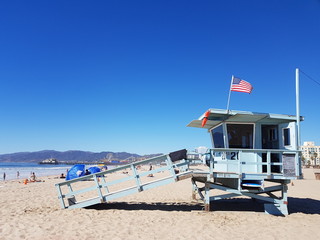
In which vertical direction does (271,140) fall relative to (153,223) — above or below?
above

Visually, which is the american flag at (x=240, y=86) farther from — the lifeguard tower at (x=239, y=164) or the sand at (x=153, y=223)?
the sand at (x=153, y=223)

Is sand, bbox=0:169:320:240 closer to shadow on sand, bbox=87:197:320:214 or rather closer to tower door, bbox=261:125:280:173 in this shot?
shadow on sand, bbox=87:197:320:214

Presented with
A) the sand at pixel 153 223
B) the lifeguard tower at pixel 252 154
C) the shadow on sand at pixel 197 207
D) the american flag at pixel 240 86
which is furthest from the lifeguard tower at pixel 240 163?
the american flag at pixel 240 86

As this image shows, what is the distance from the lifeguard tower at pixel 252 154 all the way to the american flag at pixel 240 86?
1.23 m

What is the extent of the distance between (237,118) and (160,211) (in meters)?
4.49

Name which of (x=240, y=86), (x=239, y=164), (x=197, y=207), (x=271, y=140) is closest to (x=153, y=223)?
(x=197, y=207)

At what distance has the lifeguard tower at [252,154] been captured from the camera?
315 inches

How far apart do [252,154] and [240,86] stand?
8.74 feet

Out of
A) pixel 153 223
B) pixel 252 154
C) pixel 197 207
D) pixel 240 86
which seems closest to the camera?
pixel 153 223

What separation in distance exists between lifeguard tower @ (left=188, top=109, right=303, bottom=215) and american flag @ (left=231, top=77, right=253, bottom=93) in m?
1.23

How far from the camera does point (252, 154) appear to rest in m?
8.68

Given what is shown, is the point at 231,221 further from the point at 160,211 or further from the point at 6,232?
the point at 6,232

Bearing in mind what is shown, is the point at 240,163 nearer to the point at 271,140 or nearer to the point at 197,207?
the point at 271,140

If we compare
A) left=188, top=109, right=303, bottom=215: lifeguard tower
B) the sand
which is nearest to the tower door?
left=188, top=109, right=303, bottom=215: lifeguard tower
